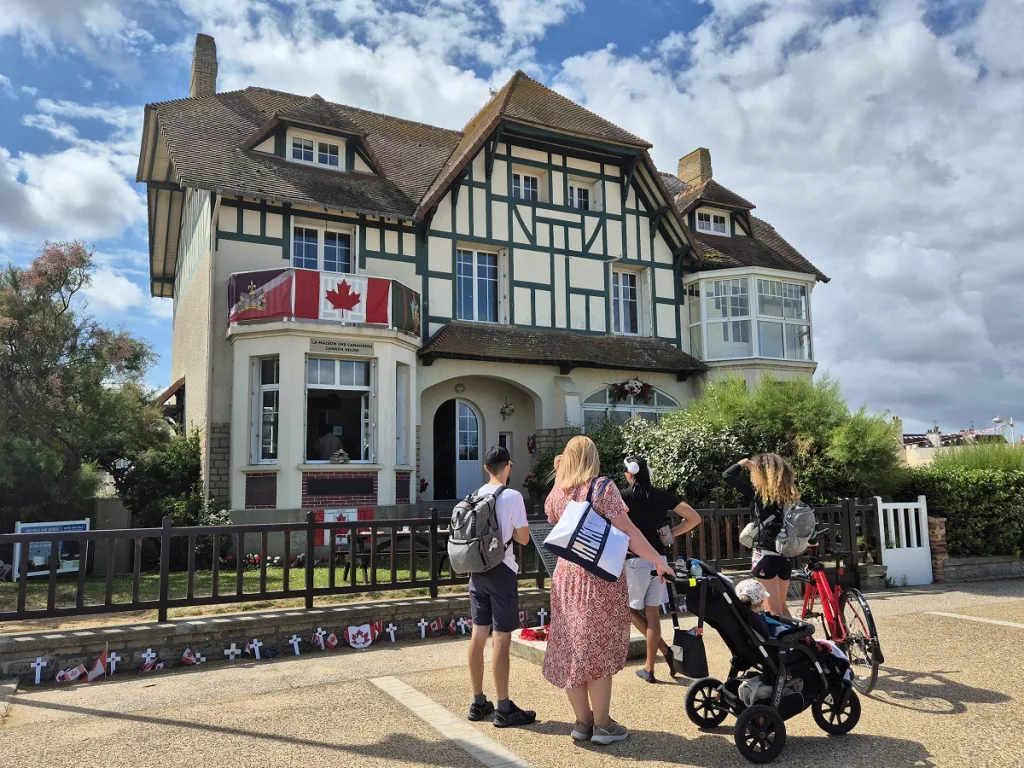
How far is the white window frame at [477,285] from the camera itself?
16984mm

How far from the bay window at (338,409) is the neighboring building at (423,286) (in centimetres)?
4

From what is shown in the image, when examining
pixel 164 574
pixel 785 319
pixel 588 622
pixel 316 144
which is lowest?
pixel 164 574

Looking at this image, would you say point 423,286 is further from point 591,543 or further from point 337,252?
point 591,543

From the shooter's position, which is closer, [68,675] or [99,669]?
[68,675]

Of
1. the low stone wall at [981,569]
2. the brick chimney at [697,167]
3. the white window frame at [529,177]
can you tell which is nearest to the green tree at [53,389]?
the white window frame at [529,177]

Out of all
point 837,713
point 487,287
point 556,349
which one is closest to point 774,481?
point 837,713

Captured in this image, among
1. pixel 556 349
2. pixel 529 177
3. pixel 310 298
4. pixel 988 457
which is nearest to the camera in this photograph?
pixel 988 457

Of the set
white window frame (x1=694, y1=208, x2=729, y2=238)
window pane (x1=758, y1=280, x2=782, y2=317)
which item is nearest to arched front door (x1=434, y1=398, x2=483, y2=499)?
window pane (x1=758, y1=280, x2=782, y2=317)

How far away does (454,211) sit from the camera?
17000mm

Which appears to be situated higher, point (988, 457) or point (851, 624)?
point (988, 457)

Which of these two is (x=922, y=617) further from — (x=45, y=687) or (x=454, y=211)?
(x=454, y=211)

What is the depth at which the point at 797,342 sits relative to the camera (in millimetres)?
19562

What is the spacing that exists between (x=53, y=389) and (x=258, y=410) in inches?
128

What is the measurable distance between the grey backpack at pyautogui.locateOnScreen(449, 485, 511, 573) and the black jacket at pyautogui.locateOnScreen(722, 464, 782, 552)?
2.18 m
